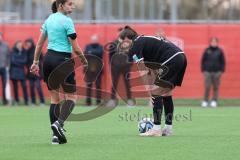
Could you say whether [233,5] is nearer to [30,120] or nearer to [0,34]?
[0,34]

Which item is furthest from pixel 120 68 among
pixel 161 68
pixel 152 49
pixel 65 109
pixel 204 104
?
pixel 65 109

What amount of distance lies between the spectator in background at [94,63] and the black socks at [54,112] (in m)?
11.8

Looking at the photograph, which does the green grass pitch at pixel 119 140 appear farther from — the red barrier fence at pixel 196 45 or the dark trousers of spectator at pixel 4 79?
the red barrier fence at pixel 196 45

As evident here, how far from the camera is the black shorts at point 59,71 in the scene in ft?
34.8

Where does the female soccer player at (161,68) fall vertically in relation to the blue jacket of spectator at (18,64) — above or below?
above

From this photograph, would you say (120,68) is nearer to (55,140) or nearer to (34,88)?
(34,88)

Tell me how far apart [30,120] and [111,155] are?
702 centimetres

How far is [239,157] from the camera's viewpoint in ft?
29.9

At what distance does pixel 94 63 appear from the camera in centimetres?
2314

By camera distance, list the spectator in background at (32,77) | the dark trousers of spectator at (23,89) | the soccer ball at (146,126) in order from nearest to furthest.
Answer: the soccer ball at (146,126) < the spectator in background at (32,77) < the dark trousers of spectator at (23,89)

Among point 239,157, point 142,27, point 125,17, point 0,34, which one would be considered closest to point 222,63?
point 142,27

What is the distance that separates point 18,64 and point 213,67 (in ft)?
19.7

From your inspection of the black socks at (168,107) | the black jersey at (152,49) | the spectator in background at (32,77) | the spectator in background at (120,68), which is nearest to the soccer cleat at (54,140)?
the black jersey at (152,49)

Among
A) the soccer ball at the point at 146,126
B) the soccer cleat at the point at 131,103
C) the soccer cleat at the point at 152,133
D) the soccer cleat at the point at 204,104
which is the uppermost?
the soccer ball at the point at 146,126
